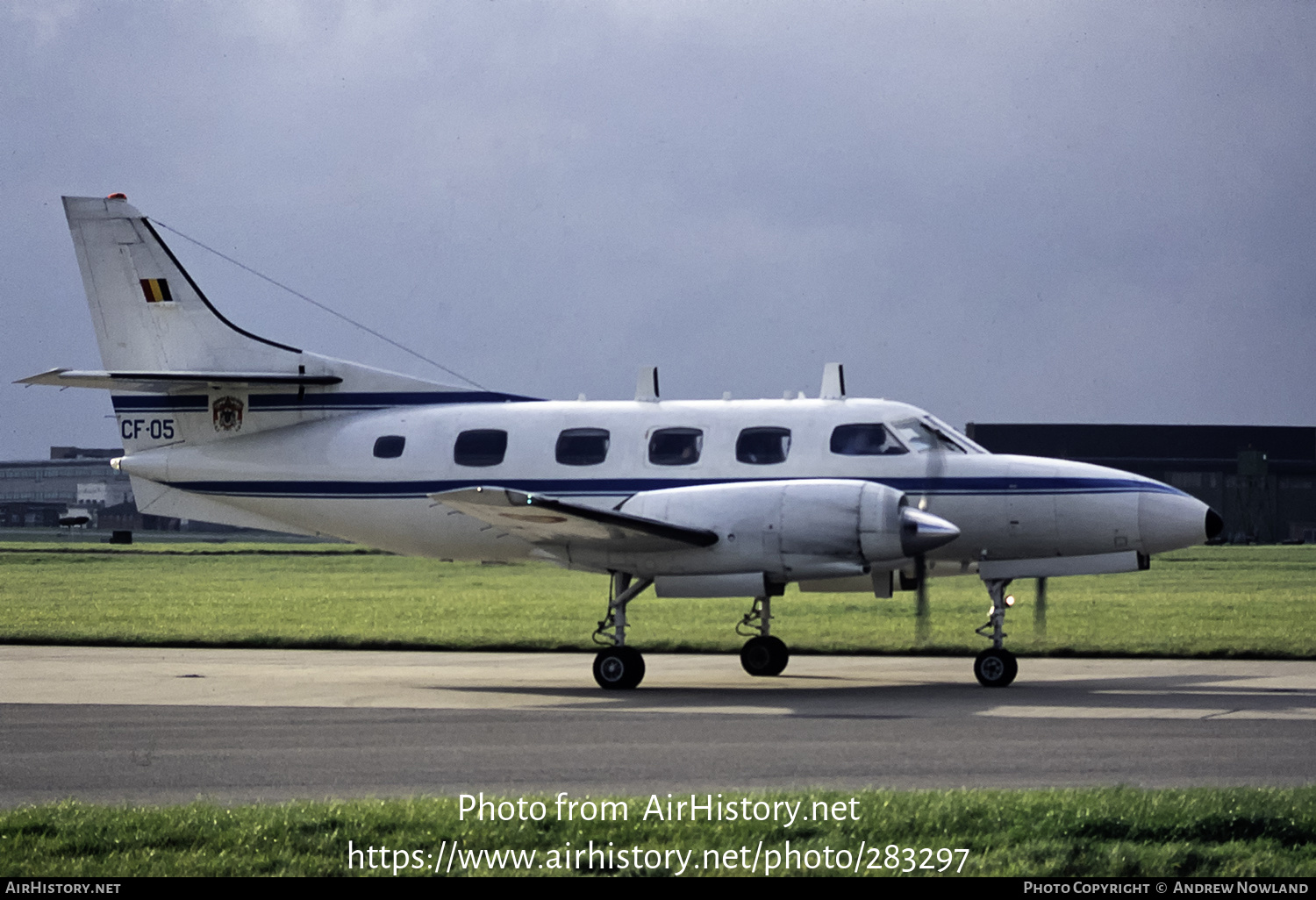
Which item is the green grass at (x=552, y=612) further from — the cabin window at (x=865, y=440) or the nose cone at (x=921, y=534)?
the nose cone at (x=921, y=534)

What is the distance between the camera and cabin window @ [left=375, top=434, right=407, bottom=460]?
66.3ft

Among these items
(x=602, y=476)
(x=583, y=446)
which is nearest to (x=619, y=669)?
(x=602, y=476)

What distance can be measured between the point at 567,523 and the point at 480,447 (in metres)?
3.29

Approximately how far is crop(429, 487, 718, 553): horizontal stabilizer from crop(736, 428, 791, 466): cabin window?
1.91 metres

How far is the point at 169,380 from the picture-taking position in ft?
67.3

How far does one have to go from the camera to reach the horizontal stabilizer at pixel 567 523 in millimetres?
16250

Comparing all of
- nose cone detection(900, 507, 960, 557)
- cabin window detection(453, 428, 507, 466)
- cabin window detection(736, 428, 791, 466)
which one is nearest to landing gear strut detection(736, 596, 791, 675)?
cabin window detection(736, 428, 791, 466)

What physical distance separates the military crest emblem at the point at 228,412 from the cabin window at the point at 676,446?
637 centimetres

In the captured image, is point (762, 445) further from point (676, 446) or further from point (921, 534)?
point (921, 534)

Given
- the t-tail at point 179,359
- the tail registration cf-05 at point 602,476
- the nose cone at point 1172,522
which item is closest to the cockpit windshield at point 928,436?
the tail registration cf-05 at point 602,476

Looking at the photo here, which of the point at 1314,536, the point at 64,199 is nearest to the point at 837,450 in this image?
the point at 64,199

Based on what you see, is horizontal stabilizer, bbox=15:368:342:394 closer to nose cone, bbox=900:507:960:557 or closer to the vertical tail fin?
the vertical tail fin
